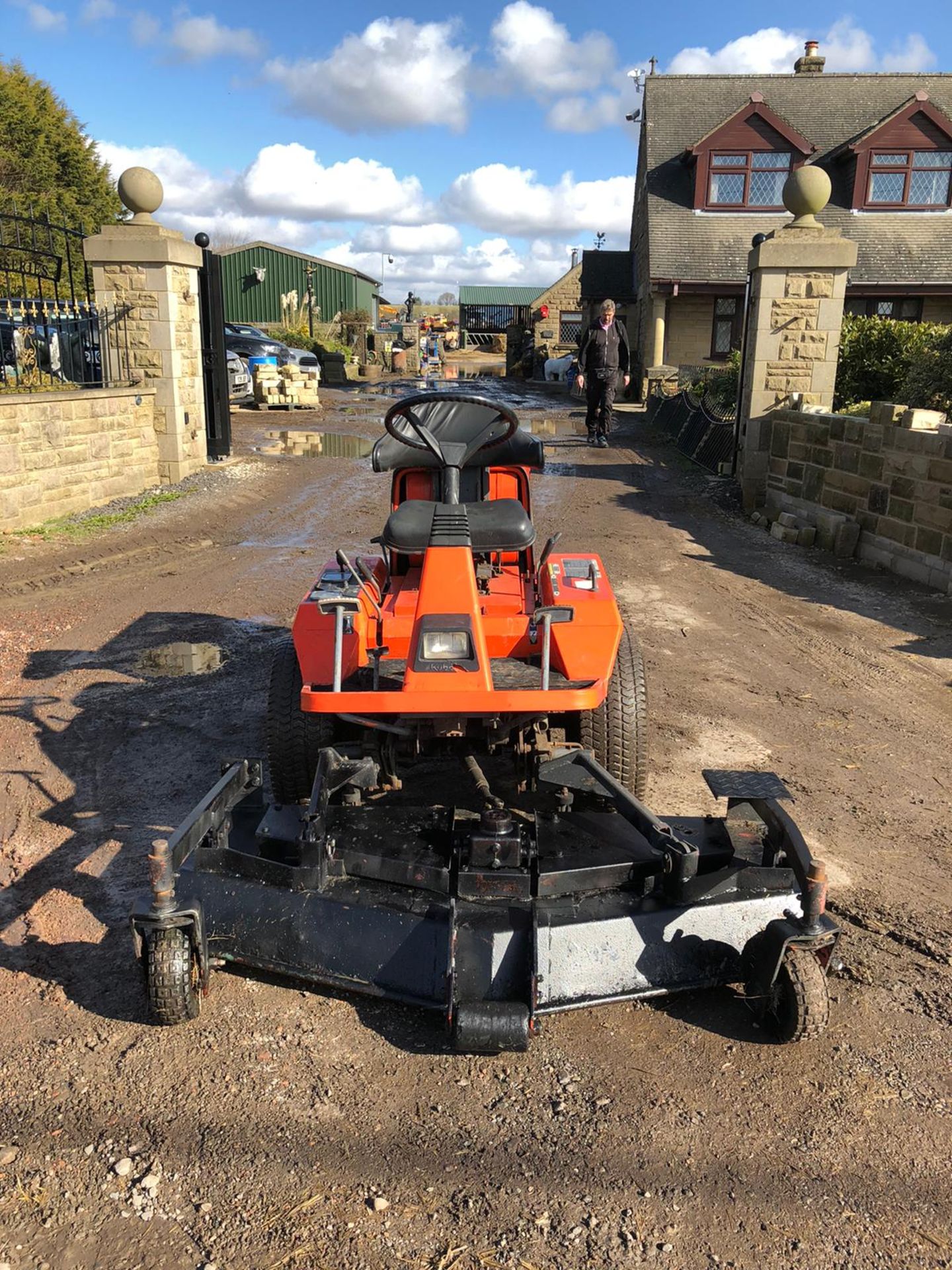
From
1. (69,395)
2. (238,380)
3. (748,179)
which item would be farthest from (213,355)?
(748,179)

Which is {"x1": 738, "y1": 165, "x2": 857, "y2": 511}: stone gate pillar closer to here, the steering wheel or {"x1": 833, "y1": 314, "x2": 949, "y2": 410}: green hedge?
{"x1": 833, "y1": 314, "x2": 949, "y2": 410}: green hedge

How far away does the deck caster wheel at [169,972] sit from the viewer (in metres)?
2.77

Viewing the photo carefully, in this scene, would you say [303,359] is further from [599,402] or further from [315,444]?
[599,402]

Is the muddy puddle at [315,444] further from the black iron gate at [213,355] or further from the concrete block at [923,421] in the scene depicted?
the concrete block at [923,421]

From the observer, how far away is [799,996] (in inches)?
108

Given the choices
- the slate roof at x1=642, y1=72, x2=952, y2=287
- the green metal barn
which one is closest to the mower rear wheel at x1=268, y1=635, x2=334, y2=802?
the slate roof at x1=642, y1=72, x2=952, y2=287

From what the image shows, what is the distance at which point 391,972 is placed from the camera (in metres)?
2.85

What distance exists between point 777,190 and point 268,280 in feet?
72.2

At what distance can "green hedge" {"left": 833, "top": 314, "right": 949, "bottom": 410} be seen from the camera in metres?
12.7

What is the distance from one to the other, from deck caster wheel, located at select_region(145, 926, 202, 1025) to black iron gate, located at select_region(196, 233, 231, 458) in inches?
441

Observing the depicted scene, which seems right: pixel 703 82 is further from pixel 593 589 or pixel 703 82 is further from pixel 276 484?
pixel 593 589

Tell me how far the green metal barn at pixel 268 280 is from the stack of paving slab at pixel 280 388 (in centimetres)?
2029

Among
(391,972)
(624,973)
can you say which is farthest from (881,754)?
(391,972)

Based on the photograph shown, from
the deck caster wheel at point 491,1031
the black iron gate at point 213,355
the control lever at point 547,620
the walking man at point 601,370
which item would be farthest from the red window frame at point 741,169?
the deck caster wheel at point 491,1031
